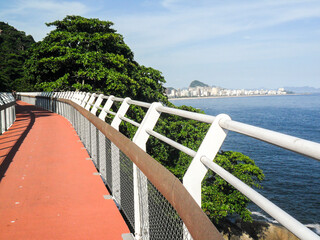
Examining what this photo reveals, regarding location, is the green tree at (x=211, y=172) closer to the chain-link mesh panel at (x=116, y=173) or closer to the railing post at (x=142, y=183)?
the chain-link mesh panel at (x=116, y=173)

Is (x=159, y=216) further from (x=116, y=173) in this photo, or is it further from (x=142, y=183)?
(x=116, y=173)

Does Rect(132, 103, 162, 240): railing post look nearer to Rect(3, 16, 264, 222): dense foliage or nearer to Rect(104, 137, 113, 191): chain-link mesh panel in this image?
Rect(104, 137, 113, 191): chain-link mesh panel

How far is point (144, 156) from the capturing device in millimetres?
2656

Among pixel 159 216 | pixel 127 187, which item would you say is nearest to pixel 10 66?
pixel 127 187

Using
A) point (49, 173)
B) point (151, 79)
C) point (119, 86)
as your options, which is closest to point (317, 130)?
point (151, 79)

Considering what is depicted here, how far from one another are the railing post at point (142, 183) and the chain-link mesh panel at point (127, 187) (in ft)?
0.95

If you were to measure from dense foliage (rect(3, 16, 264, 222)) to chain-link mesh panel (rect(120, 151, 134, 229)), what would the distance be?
21.5 m

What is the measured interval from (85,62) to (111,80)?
290cm

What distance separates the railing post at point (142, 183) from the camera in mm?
3229

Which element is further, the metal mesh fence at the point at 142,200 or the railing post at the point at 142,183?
the railing post at the point at 142,183

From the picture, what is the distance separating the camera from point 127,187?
4055 mm

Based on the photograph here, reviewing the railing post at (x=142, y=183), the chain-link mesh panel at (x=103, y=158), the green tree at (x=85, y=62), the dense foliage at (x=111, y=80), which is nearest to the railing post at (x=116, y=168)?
the chain-link mesh panel at (x=103, y=158)

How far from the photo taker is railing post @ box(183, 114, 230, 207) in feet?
5.85

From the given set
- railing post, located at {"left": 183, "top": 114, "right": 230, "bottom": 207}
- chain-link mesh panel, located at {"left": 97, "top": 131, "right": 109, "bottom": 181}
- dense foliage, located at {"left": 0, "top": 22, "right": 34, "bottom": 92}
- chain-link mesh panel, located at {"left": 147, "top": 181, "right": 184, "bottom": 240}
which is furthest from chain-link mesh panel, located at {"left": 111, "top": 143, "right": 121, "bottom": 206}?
dense foliage, located at {"left": 0, "top": 22, "right": 34, "bottom": 92}
